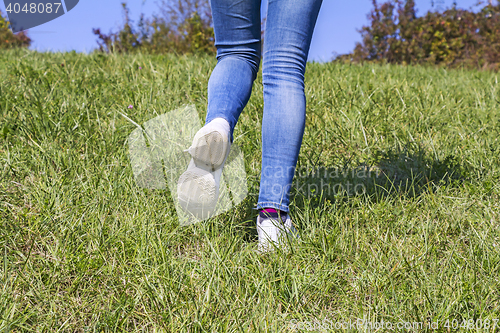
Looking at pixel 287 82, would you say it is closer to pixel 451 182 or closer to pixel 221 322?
pixel 221 322

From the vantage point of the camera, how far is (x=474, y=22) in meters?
10.4

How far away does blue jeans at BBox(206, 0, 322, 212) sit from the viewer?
4.84 feet

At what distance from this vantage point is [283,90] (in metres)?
1.50

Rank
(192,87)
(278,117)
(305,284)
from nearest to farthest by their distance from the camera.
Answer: (305,284)
(278,117)
(192,87)

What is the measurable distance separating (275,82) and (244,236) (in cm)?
75

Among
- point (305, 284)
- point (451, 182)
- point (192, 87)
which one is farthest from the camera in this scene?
point (192, 87)

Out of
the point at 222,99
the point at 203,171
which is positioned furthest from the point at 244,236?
the point at 222,99

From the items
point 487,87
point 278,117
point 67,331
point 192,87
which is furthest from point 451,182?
point 487,87

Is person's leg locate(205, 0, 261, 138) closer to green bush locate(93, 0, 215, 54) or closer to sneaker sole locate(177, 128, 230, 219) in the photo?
sneaker sole locate(177, 128, 230, 219)

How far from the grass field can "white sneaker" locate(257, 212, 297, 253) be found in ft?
0.18

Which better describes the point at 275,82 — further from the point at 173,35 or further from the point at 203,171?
the point at 173,35

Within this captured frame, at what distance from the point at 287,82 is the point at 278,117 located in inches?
6.0

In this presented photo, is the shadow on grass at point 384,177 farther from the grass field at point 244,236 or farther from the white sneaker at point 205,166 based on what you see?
the white sneaker at point 205,166

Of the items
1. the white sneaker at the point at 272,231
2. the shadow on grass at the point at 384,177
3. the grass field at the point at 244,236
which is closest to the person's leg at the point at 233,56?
the white sneaker at the point at 272,231
